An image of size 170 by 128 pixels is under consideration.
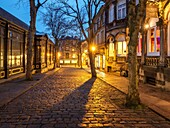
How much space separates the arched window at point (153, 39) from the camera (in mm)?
15234

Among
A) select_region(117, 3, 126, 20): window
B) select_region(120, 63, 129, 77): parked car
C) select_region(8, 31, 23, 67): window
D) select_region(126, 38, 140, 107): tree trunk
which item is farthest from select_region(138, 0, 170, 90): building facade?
select_region(8, 31, 23, 67): window

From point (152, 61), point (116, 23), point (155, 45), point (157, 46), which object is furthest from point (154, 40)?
point (116, 23)

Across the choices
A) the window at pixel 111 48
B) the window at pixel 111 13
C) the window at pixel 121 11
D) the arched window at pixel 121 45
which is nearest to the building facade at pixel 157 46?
the arched window at pixel 121 45

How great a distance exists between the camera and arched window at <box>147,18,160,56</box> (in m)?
15.2

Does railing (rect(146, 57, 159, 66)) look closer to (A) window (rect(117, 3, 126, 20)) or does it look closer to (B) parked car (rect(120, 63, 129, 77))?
(B) parked car (rect(120, 63, 129, 77))

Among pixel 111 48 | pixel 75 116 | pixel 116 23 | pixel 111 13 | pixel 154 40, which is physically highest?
pixel 111 13

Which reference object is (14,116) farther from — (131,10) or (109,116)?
(131,10)

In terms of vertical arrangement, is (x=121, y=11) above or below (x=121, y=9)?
below

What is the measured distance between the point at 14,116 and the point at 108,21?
81.1 ft

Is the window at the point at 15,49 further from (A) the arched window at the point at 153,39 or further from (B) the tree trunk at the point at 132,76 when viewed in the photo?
(B) the tree trunk at the point at 132,76

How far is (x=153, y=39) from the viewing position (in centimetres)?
1602

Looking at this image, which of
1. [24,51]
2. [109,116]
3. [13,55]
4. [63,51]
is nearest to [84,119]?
[109,116]

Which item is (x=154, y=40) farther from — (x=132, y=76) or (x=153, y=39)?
(x=132, y=76)

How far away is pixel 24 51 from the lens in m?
23.0
